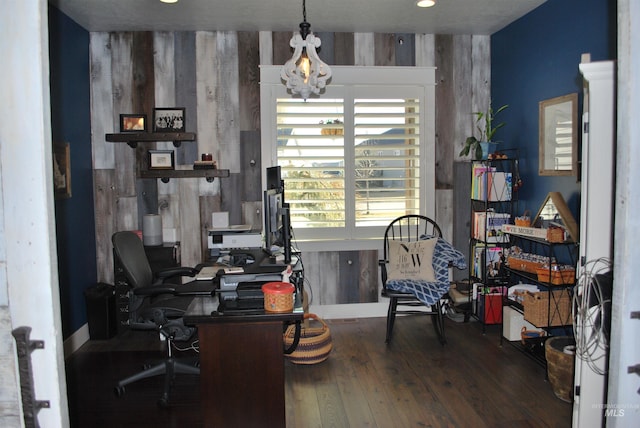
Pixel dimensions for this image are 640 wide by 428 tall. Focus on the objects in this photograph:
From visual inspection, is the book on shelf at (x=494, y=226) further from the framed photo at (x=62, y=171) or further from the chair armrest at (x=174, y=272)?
the framed photo at (x=62, y=171)

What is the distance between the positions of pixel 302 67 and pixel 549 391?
2.60 metres

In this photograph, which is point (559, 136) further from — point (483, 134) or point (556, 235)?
point (483, 134)

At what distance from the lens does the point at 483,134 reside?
485 centimetres

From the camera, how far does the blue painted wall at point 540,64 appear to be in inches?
132

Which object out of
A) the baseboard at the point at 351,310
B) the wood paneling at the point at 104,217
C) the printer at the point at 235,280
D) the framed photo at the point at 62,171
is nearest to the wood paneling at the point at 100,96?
the wood paneling at the point at 104,217

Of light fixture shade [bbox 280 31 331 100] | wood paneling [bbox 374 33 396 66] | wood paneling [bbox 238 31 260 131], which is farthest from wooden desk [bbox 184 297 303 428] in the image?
wood paneling [bbox 374 33 396 66]

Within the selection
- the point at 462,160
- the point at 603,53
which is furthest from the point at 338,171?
the point at 603,53

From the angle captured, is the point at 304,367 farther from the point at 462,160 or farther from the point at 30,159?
the point at 30,159

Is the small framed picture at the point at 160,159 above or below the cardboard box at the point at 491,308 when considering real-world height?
above

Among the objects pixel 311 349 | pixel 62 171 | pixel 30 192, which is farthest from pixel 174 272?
pixel 30 192

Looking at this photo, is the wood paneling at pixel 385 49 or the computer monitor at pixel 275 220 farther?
the wood paneling at pixel 385 49

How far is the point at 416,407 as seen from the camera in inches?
120

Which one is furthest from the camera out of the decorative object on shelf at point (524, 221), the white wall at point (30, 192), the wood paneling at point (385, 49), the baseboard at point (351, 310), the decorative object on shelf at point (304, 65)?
the baseboard at point (351, 310)

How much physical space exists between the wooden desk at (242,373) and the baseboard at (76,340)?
210cm
